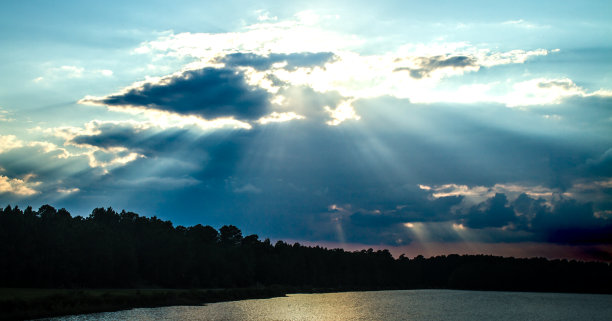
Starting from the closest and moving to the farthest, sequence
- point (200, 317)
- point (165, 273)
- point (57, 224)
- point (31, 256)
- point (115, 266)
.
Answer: point (200, 317) < point (31, 256) < point (57, 224) < point (115, 266) < point (165, 273)

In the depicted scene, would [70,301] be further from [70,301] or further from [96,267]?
[96,267]

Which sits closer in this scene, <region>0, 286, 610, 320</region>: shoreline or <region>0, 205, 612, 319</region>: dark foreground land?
<region>0, 286, 610, 320</region>: shoreline

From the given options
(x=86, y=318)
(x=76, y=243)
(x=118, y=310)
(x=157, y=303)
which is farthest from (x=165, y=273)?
(x=86, y=318)

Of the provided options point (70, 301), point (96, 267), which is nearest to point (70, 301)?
point (70, 301)

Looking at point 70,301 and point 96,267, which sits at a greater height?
point 96,267

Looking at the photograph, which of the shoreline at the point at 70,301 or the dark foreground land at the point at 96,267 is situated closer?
the shoreline at the point at 70,301

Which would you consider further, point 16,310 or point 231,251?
point 231,251

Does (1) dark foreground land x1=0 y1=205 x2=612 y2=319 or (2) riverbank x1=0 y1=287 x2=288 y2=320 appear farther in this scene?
(1) dark foreground land x1=0 y1=205 x2=612 y2=319

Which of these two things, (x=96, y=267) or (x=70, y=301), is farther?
(x=96, y=267)

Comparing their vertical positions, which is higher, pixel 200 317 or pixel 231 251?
pixel 231 251

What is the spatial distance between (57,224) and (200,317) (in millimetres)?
52916

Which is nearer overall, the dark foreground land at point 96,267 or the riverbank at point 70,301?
the riverbank at point 70,301

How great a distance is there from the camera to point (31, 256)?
10200cm

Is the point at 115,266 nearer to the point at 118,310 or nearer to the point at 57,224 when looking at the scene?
the point at 57,224
